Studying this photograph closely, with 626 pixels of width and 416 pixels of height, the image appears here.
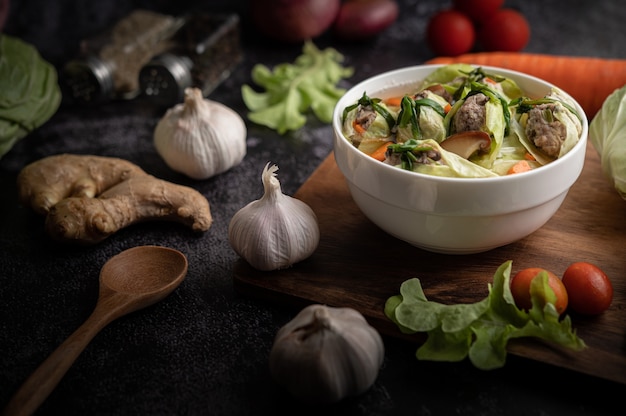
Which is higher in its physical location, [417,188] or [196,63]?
[417,188]

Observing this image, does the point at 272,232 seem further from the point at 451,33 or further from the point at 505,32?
the point at 505,32

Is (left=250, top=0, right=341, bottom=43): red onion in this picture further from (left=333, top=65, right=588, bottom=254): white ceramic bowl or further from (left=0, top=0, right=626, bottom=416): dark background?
(left=333, top=65, right=588, bottom=254): white ceramic bowl

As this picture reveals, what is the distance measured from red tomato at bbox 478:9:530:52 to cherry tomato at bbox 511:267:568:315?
1586 millimetres

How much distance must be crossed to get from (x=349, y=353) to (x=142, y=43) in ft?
5.89

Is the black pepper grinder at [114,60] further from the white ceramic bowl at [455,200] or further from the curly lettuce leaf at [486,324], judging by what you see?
the curly lettuce leaf at [486,324]

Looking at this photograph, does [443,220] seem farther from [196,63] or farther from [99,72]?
[99,72]

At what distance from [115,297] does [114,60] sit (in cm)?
133

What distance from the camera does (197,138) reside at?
6.66 ft

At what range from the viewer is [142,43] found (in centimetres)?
259

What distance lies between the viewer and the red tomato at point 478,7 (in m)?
2.77

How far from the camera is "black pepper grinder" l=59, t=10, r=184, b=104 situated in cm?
247

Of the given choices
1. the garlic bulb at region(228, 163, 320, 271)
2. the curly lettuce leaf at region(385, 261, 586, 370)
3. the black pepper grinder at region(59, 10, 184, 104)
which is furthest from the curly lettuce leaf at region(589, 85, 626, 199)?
the black pepper grinder at region(59, 10, 184, 104)

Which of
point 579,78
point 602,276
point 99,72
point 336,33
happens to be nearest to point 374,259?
point 602,276

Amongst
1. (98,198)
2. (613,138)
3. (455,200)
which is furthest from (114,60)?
(613,138)
